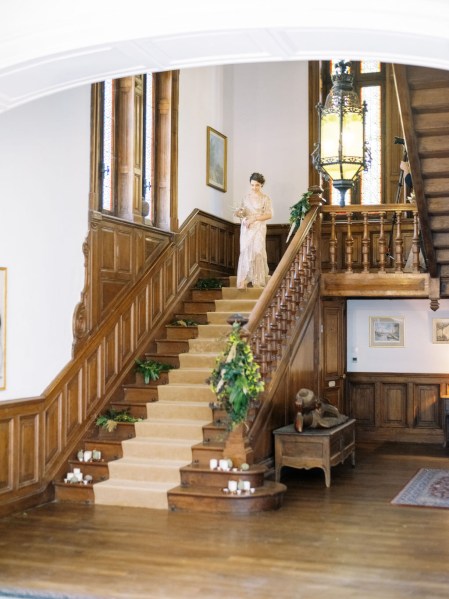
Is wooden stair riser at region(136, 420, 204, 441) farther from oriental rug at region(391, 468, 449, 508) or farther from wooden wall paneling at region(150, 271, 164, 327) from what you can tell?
oriental rug at region(391, 468, 449, 508)

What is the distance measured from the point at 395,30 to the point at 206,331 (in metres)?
6.85

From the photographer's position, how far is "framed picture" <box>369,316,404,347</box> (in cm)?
1308

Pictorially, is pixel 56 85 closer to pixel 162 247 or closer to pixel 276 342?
pixel 276 342

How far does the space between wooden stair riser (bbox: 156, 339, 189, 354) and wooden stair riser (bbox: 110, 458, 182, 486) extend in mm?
2160

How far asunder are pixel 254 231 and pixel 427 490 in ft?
12.9

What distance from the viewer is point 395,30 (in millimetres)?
4016

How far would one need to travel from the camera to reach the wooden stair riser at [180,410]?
910 cm

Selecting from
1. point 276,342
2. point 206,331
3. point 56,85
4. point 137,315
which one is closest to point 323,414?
point 276,342

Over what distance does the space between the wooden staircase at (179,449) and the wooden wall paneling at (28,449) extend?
1.21 ft

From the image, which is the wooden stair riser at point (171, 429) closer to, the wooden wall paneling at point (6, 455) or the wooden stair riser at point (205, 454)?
the wooden stair riser at point (205, 454)

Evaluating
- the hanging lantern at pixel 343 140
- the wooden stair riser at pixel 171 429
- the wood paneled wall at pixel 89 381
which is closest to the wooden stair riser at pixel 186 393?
the wooden stair riser at pixel 171 429

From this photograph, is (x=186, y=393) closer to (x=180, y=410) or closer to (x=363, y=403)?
(x=180, y=410)

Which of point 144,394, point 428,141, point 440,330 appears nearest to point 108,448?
point 144,394

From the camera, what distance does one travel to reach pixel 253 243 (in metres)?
11.0
